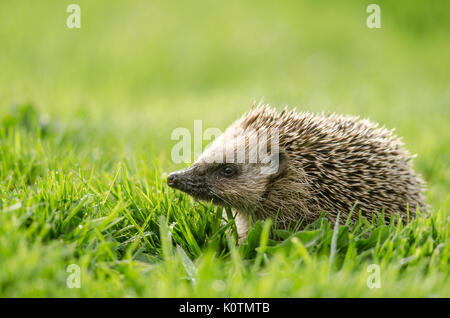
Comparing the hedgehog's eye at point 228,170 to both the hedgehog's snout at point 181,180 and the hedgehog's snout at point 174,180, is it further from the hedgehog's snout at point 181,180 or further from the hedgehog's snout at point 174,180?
the hedgehog's snout at point 174,180

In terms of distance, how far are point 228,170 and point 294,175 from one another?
2.13ft

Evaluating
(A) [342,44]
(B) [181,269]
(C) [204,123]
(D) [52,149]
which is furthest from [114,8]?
(B) [181,269]

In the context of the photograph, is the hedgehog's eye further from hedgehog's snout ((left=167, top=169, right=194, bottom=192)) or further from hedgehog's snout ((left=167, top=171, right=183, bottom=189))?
hedgehog's snout ((left=167, top=171, right=183, bottom=189))

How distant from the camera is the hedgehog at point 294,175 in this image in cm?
443

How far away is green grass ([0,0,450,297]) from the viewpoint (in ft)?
9.91

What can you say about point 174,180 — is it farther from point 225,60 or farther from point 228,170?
point 225,60

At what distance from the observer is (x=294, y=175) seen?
4488 millimetres

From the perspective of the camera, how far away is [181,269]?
330cm

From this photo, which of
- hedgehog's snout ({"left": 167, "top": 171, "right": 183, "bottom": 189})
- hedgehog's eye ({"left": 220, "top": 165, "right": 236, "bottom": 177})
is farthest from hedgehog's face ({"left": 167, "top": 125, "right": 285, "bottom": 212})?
hedgehog's snout ({"left": 167, "top": 171, "right": 183, "bottom": 189})

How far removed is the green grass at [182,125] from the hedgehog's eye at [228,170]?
427mm

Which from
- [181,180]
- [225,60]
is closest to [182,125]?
[181,180]

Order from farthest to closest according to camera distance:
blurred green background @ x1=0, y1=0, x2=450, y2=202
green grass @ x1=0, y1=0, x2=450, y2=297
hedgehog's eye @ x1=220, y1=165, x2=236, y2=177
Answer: blurred green background @ x1=0, y1=0, x2=450, y2=202 → hedgehog's eye @ x1=220, y1=165, x2=236, y2=177 → green grass @ x1=0, y1=0, x2=450, y2=297

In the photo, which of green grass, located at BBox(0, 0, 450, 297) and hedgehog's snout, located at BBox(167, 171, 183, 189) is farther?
hedgehog's snout, located at BBox(167, 171, 183, 189)
